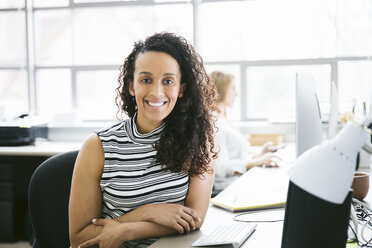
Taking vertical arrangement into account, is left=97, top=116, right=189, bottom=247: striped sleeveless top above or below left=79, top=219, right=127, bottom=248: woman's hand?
above

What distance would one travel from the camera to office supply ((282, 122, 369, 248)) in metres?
0.65

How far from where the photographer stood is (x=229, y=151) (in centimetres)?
296

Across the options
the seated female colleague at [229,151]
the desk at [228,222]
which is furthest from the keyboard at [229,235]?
the seated female colleague at [229,151]

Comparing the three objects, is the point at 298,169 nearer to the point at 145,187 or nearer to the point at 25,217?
the point at 145,187

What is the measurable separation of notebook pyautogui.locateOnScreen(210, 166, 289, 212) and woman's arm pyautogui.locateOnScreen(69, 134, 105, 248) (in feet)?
1.52

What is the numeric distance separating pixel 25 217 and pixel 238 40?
2500mm

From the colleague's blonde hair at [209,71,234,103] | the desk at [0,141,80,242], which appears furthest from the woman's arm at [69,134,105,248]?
the desk at [0,141,80,242]

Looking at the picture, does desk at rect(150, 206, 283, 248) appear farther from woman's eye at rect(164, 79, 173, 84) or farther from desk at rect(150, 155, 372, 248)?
woman's eye at rect(164, 79, 173, 84)

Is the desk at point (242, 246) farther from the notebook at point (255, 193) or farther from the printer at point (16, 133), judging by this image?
the printer at point (16, 133)

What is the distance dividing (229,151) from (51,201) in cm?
169

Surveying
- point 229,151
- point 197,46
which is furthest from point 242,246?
point 197,46

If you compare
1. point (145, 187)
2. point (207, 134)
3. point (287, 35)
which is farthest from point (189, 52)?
point (287, 35)

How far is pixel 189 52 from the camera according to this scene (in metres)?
1.44

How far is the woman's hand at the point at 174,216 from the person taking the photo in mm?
1269
